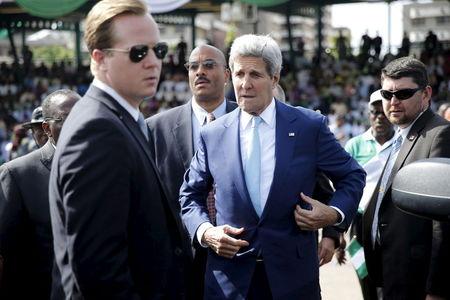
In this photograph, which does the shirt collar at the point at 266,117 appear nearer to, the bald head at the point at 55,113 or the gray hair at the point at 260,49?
the gray hair at the point at 260,49

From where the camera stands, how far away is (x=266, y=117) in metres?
3.25

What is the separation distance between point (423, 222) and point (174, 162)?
137cm

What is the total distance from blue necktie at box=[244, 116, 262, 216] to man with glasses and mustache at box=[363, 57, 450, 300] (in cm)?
82

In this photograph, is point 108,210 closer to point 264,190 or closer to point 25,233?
point 264,190

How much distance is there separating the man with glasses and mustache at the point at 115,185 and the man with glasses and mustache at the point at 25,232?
0.81 meters

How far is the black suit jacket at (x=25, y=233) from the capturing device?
327 cm

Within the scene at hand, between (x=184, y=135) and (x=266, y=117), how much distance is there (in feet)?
3.10

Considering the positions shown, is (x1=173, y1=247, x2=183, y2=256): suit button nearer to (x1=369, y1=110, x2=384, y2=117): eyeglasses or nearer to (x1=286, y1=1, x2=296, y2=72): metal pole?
(x1=369, y1=110, x2=384, y2=117): eyeglasses

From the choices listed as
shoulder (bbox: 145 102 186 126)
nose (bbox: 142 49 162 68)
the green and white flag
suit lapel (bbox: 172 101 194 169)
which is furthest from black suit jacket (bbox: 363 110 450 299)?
nose (bbox: 142 49 162 68)

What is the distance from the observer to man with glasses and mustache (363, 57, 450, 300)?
10.8ft

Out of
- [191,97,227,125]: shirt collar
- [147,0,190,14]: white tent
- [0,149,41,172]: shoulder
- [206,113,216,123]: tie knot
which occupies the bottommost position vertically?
[0,149,41,172]: shoulder

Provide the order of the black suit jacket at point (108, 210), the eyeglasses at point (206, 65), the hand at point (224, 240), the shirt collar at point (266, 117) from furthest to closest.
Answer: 1. the eyeglasses at point (206, 65)
2. the shirt collar at point (266, 117)
3. the hand at point (224, 240)
4. the black suit jacket at point (108, 210)

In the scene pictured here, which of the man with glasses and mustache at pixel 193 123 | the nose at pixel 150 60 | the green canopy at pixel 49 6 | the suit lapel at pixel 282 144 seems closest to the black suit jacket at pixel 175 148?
the man with glasses and mustache at pixel 193 123

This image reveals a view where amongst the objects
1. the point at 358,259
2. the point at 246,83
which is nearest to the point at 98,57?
the point at 246,83
